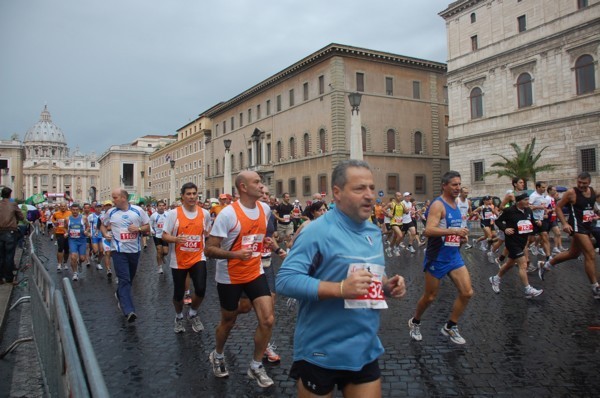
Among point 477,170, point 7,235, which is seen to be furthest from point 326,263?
point 477,170

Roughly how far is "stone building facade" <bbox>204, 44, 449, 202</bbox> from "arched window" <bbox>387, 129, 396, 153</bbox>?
92 mm

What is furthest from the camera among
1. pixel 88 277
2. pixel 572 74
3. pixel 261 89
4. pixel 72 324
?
pixel 261 89

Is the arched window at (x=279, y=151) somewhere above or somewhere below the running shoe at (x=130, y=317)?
above

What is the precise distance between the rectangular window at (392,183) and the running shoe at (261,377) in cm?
4180

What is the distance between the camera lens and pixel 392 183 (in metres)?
46.0

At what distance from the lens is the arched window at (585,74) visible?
1243 inches

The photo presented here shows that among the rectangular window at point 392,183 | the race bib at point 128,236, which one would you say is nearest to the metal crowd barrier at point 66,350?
the race bib at point 128,236

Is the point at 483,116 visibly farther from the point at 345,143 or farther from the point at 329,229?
the point at 329,229

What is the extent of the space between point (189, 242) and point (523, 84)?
3502 cm

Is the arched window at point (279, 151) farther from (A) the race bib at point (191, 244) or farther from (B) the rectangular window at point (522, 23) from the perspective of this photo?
(A) the race bib at point (191, 244)

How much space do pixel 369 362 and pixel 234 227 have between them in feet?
8.35

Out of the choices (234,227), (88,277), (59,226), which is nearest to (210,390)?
(234,227)

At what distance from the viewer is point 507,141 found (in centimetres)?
3700

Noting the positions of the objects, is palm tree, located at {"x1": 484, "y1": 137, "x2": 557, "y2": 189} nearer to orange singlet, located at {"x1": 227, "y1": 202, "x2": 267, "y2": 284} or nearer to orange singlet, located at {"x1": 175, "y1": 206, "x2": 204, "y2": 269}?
orange singlet, located at {"x1": 175, "y1": 206, "x2": 204, "y2": 269}
